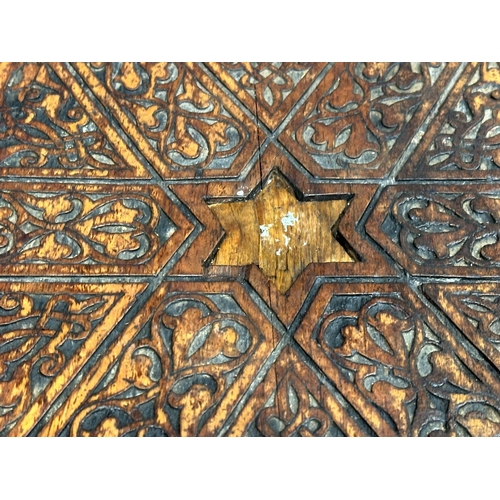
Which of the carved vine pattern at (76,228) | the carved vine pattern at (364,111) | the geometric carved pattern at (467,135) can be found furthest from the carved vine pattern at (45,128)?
the geometric carved pattern at (467,135)

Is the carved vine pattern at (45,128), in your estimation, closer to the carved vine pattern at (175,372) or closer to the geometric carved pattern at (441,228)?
the carved vine pattern at (175,372)

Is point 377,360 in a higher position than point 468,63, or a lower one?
lower

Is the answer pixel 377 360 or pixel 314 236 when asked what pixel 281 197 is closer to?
pixel 314 236

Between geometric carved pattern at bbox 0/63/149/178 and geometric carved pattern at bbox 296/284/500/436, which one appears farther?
geometric carved pattern at bbox 0/63/149/178

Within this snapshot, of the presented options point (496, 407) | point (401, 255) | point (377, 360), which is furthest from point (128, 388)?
point (496, 407)

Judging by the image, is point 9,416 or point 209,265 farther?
point 209,265

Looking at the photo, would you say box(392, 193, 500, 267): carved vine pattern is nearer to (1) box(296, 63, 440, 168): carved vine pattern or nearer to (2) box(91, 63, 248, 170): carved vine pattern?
(1) box(296, 63, 440, 168): carved vine pattern

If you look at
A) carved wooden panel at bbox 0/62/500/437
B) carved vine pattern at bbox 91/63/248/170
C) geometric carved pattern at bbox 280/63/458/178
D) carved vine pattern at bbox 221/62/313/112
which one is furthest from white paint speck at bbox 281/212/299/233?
carved vine pattern at bbox 221/62/313/112

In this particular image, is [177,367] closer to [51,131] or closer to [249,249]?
[249,249]
